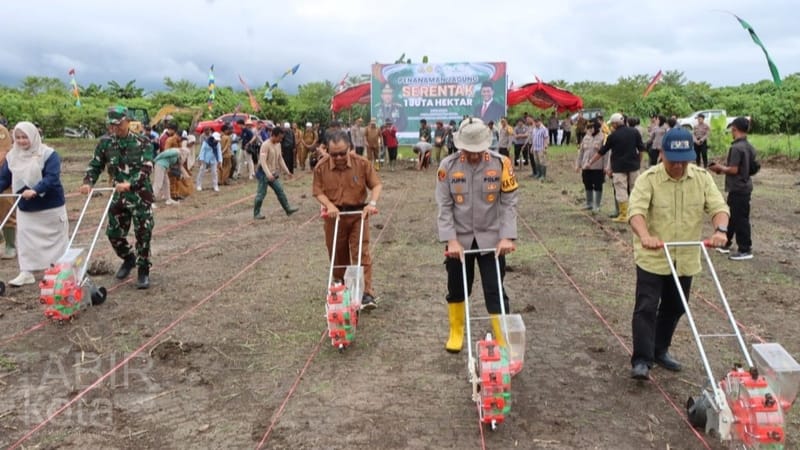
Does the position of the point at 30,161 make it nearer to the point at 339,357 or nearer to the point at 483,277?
the point at 339,357

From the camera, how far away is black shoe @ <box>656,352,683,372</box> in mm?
4377

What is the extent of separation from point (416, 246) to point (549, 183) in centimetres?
876

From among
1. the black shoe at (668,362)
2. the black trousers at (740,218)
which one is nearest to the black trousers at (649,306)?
the black shoe at (668,362)

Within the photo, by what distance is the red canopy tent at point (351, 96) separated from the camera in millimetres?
24375

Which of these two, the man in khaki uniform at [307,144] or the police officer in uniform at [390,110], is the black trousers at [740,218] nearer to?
the man in khaki uniform at [307,144]

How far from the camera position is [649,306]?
4.07m

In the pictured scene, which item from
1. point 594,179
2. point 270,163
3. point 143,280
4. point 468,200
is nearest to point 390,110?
Result: point 270,163

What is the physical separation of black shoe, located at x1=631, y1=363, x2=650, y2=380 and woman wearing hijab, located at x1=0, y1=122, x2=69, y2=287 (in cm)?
555

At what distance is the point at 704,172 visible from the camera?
161 inches

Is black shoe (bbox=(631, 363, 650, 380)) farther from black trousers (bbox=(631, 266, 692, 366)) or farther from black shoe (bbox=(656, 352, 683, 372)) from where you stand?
black shoe (bbox=(656, 352, 683, 372))

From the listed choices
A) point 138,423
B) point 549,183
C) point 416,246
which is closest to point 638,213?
point 138,423

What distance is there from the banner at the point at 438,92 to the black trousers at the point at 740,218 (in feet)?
55.3

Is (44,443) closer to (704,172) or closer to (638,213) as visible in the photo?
(638,213)

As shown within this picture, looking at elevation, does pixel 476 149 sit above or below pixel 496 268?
above
